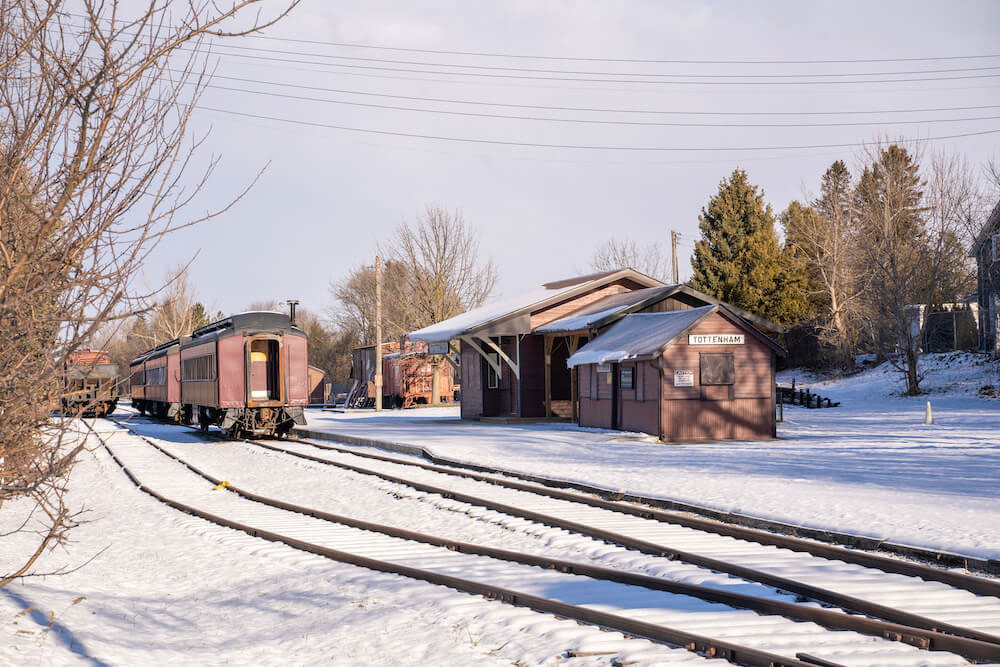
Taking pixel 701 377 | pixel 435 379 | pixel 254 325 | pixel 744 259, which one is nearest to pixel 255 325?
pixel 254 325

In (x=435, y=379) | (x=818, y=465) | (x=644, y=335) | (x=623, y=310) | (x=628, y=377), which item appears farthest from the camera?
(x=435, y=379)

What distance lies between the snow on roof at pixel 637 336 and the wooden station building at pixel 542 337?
0.82m

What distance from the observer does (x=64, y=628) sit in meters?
7.19

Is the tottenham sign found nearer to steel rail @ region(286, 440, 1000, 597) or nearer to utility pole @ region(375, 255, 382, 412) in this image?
steel rail @ region(286, 440, 1000, 597)

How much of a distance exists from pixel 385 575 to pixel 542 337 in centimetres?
2384

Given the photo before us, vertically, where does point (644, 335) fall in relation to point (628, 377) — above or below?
above

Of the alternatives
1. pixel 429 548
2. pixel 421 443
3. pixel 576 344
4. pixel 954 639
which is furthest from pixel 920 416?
pixel 954 639

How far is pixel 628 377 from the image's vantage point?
973 inches

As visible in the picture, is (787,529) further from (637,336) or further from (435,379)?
(435,379)

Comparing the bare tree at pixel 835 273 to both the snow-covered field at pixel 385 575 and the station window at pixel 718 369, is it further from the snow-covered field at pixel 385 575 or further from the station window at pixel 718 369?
the snow-covered field at pixel 385 575

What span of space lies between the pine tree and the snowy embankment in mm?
22681

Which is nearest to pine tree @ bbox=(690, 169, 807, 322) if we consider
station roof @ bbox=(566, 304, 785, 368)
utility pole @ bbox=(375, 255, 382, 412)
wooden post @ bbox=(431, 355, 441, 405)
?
wooden post @ bbox=(431, 355, 441, 405)

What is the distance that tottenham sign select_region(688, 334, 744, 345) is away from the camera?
22859mm

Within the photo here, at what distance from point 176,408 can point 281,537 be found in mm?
29509
